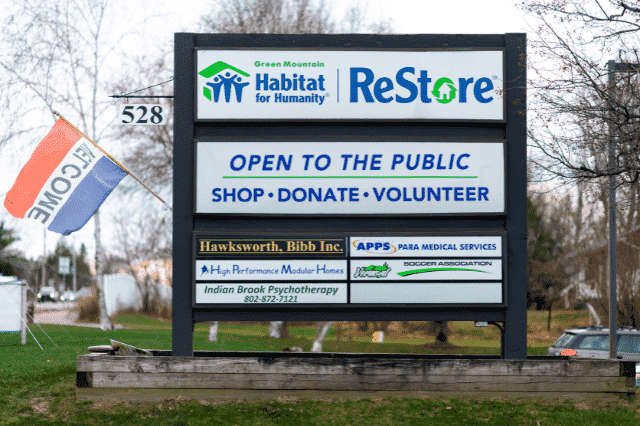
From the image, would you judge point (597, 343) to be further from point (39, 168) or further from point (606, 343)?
point (39, 168)

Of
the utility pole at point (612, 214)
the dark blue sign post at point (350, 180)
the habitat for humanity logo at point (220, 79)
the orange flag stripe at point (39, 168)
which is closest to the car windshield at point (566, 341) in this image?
the utility pole at point (612, 214)

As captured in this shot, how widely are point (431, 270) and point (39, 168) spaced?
542 cm

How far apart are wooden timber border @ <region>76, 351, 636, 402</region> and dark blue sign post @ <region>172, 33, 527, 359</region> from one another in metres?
0.38

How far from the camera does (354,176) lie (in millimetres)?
7816

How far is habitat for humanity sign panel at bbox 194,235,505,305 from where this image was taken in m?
7.65

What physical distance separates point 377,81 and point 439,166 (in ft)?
4.56

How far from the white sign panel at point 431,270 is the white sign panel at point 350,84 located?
1894mm

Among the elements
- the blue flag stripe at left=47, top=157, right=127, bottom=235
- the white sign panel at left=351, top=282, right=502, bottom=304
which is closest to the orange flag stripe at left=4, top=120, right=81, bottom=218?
the blue flag stripe at left=47, top=157, right=127, bottom=235

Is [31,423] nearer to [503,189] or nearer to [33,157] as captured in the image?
[33,157]

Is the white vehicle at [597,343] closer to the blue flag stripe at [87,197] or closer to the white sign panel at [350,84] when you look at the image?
the white sign panel at [350,84]

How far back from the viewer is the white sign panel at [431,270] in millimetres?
7688

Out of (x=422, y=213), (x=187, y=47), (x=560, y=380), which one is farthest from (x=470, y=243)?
(x=187, y=47)

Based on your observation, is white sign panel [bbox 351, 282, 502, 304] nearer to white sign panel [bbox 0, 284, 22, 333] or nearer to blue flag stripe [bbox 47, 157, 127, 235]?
blue flag stripe [bbox 47, 157, 127, 235]

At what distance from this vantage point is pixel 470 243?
7.71 m
